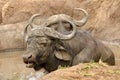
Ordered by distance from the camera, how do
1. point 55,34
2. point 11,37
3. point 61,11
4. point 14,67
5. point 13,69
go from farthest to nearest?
point 61,11
point 11,37
point 14,67
point 13,69
point 55,34

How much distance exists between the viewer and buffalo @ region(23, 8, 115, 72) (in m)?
8.64

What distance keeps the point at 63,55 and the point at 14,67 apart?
3.56 meters

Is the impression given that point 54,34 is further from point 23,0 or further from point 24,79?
point 23,0

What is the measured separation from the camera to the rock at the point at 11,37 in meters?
15.3

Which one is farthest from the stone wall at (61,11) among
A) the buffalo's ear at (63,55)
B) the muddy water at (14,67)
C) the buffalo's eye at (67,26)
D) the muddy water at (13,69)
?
→ the buffalo's ear at (63,55)

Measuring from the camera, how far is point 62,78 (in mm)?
5707

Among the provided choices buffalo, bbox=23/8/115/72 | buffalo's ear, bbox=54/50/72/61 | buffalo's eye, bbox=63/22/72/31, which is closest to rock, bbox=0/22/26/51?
buffalo's eye, bbox=63/22/72/31

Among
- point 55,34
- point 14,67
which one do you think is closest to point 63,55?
point 55,34

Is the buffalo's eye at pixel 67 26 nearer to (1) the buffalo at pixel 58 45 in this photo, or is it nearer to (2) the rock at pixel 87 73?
(1) the buffalo at pixel 58 45

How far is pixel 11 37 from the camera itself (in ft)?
50.9

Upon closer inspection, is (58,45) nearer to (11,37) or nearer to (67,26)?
(67,26)

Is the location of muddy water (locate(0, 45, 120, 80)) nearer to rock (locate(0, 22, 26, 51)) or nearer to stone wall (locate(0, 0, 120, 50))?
rock (locate(0, 22, 26, 51))

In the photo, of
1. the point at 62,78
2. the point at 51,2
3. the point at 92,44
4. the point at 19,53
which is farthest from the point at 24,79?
the point at 51,2

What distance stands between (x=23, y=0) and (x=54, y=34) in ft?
27.3
